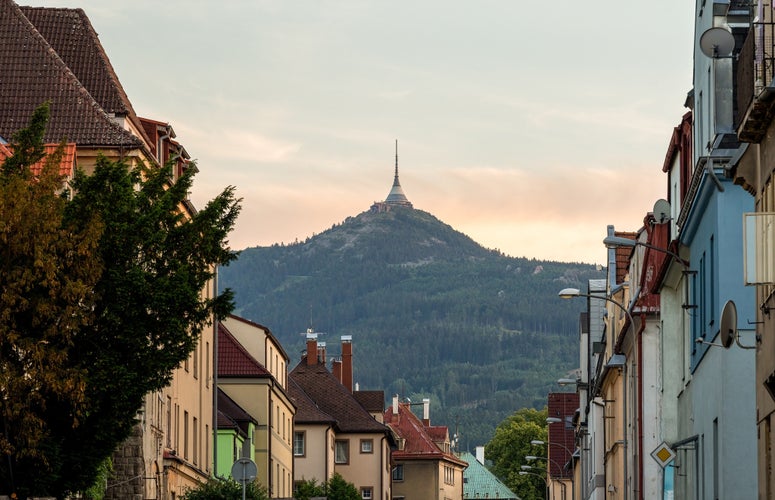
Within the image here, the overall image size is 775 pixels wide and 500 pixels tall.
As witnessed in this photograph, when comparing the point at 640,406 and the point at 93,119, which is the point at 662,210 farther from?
the point at 93,119

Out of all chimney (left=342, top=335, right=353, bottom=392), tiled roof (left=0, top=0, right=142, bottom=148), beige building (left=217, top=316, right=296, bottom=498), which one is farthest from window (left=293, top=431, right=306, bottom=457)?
tiled roof (left=0, top=0, right=142, bottom=148)

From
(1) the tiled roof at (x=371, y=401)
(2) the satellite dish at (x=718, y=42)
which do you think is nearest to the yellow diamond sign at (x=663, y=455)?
(2) the satellite dish at (x=718, y=42)

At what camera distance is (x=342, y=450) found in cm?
11856

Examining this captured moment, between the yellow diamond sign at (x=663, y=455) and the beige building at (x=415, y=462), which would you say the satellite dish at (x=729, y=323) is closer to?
the yellow diamond sign at (x=663, y=455)

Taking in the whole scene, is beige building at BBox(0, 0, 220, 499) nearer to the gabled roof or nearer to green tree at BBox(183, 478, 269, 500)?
green tree at BBox(183, 478, 269, 500)

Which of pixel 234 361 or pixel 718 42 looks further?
pixel 234 361

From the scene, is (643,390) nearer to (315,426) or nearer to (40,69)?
(40,69)

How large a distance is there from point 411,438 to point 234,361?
76838mm

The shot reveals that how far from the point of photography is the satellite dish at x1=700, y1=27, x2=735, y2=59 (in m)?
28.6

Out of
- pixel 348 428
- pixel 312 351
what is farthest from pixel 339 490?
pixel 312 351

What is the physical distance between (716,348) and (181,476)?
2973 centimetres

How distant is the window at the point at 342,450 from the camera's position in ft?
387

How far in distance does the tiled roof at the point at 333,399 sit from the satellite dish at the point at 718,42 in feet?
289

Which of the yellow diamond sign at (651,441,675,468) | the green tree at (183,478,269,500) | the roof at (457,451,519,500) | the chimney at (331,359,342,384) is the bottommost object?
the green tree at (183,478,269,500)
